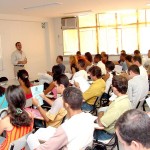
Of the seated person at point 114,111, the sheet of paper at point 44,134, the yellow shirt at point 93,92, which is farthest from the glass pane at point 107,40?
the sheet of paper at point 44,134

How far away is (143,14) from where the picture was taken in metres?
10.4

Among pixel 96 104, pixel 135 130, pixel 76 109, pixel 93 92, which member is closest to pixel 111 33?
pixel 96 104

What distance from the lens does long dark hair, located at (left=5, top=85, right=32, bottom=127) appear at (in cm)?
247

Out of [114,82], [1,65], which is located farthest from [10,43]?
[114,82]

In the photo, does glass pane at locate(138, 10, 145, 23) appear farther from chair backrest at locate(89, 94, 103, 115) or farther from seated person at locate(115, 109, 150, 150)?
seated person at locate(115, 109, 150, 150)

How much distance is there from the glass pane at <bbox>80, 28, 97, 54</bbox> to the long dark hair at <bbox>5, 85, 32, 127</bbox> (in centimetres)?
915

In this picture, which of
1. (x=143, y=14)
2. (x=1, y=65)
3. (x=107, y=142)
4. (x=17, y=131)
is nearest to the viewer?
(x=17, y=131)

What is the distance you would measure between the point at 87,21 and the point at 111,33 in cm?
126

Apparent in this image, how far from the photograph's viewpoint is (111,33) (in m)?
11.1

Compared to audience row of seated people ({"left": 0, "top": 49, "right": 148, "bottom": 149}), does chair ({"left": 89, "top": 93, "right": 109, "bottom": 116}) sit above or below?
below

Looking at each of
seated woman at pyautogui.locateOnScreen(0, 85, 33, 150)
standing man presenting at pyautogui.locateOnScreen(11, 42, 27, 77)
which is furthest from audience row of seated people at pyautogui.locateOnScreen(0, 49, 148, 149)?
standing man presenting at pyautogui.locateOnScreen(11, 42, 27, 77)

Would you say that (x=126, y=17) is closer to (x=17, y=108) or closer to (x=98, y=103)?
(x=98, y=103)

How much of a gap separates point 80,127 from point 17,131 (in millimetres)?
638

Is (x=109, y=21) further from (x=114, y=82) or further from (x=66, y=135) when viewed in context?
(x=66, y=135)
